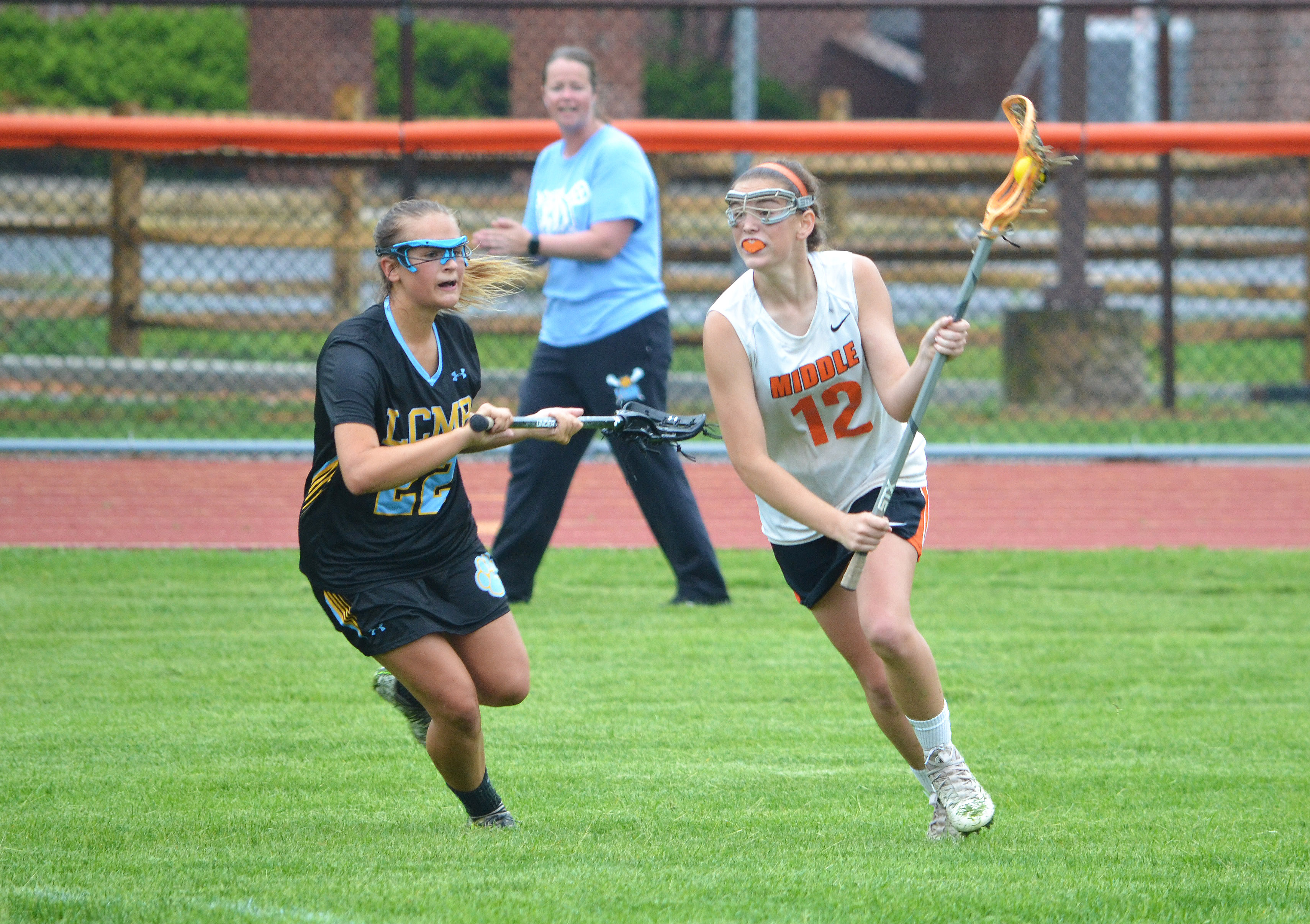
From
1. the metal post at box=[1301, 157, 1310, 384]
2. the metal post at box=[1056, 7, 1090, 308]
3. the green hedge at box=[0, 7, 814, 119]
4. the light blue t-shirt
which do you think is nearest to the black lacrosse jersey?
the light blue t-shirt

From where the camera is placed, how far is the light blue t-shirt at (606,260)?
6.36 metres

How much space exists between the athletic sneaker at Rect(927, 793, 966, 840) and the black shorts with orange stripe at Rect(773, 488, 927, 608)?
2.00ft

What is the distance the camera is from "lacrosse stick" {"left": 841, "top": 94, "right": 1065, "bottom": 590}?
3.45 m

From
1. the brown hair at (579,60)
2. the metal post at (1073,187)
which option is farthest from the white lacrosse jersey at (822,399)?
the metal post at (1073,187)

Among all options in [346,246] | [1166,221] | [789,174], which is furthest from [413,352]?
[1166,221]

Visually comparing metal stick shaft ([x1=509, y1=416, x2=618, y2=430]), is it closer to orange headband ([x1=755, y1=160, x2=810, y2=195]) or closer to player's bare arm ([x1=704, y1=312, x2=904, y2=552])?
player's bare arm ([x1=704, y1=312, x2=904, y2=552])

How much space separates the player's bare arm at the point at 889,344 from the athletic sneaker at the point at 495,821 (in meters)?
1.46

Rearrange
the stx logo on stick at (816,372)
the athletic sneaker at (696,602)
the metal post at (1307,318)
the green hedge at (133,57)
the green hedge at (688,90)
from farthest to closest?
the green hedge at (133,57)
the green hedge at (688,90)
the metal post at (1307,318)
the athletic sneaker at (696,602)
the stx logo on stick at (816,372)

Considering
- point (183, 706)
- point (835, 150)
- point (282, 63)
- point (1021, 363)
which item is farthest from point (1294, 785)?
point (282, 63)

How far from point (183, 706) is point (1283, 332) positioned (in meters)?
10.1

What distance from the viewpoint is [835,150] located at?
8.89 metres

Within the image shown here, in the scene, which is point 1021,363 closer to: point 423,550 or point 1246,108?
point 423,550

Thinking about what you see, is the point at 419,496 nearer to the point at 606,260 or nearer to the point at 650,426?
the point at 650,426

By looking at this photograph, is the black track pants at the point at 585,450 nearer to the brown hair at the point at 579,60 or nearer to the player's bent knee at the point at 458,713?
the brown hair at the point at 579,60
